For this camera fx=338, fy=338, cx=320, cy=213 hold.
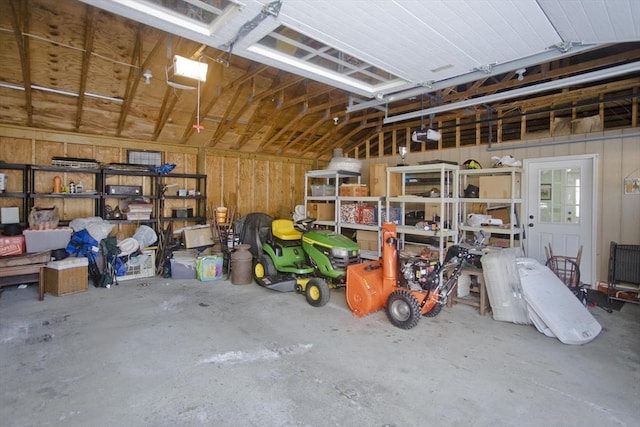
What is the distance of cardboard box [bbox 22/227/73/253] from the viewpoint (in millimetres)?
4668

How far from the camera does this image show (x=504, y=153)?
6.00m

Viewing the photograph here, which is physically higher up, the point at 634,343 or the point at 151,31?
the point at 151,31

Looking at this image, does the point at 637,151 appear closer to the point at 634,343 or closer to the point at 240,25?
the point at 634,343

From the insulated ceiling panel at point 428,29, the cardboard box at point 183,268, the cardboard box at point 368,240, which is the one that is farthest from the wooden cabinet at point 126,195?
the insulated ceiling panel at point 428,29

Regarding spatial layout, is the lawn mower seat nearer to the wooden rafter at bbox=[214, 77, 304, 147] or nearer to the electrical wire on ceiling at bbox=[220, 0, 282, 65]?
the wooden rafter at bbox=[214, 77, 304, 147]

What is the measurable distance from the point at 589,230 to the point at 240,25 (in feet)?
18.5

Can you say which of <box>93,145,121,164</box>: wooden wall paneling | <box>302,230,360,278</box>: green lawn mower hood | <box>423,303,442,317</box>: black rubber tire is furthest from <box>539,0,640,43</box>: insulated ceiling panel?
<box>93,145,121,164</box>: wooden wall paneling

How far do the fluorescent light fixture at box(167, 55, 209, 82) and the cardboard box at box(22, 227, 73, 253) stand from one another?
3.26 meters

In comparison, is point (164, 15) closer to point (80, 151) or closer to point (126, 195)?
point (126, 195)

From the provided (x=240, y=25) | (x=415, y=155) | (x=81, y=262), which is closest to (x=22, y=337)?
(x=81, y=262)

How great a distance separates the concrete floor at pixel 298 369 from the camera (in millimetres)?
2150

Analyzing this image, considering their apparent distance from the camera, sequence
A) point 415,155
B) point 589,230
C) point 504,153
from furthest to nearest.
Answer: point 415,155, point 504,153, point 589,230

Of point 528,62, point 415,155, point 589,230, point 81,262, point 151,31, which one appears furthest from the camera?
point 415,155

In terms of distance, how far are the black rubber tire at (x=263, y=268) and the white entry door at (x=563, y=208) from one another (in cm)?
430
